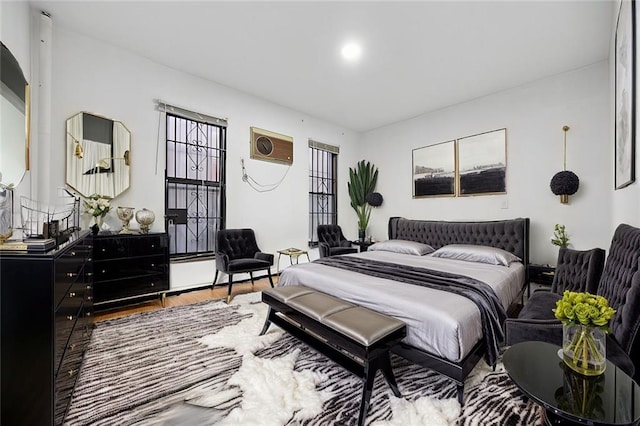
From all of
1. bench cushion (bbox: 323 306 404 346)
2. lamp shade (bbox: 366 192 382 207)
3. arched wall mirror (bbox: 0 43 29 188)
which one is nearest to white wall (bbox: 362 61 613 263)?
lamp shade (bbox: 366 192 382 207)

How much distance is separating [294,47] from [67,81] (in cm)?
257

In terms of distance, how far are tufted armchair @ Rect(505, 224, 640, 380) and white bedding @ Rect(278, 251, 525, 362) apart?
0.32 meters

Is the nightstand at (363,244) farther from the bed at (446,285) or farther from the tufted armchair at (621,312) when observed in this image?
the tufted armchair at (621,312)

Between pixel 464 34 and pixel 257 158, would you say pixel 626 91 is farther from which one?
pixel 257 158

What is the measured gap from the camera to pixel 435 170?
4.84m

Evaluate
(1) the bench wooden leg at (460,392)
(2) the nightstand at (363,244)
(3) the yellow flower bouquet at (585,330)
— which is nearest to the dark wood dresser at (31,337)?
(1) the bench wooden leg at (460,392)

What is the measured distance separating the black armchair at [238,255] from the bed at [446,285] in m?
0.88

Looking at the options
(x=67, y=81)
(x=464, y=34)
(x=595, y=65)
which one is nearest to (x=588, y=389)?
(x=464, y=34)

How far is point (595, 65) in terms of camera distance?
3.34 meters

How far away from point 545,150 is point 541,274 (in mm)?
1702

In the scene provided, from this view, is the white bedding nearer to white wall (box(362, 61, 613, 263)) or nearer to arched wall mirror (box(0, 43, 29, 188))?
white wall (box(362, 61, 613, 263))

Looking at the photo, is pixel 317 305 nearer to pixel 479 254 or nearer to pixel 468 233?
pixel 479 254

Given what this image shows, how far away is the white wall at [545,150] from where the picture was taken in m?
3.31

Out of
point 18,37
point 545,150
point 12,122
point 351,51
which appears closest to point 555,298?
point 545,150
